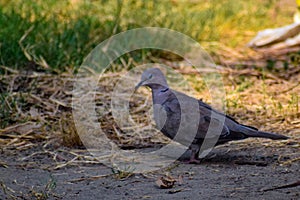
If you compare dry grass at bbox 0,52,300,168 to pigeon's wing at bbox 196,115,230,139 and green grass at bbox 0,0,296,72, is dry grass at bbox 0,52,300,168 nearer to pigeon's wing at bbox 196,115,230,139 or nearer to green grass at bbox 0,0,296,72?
green grass at bbox 0,0,296,72

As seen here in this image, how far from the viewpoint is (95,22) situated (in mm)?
6781

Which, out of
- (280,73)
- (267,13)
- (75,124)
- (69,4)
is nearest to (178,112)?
(75,124)

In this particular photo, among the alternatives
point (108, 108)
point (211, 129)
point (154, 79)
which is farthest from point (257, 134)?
point (108, 108)

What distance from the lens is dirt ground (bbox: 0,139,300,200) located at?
340 centimetres

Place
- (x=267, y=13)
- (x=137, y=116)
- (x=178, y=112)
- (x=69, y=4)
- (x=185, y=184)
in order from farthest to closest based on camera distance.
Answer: (x=267, y=13)
(x=69, y=4)
(x=137, y=116)
(x=178, y=112)
(x=185, y=184)

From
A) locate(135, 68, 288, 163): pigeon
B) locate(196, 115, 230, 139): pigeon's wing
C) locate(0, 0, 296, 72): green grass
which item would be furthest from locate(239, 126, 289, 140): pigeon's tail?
locate(0, 0, 296, 72): green grass

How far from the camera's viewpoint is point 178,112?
3979mm

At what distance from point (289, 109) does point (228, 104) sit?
1.70 ft

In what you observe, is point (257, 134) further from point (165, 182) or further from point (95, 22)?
point (95, 22)

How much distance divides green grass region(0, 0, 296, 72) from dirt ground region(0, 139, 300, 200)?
63.0 inches

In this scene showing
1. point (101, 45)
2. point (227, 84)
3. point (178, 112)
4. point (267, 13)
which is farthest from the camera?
point (267, 13)

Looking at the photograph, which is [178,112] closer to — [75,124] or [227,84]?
[75,124]

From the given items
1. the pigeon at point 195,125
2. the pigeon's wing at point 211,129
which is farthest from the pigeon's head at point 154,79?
the pigeon's wing at point 211,129

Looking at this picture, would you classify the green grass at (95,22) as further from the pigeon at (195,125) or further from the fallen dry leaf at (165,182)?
the fallen dry leaf at (165,182)
